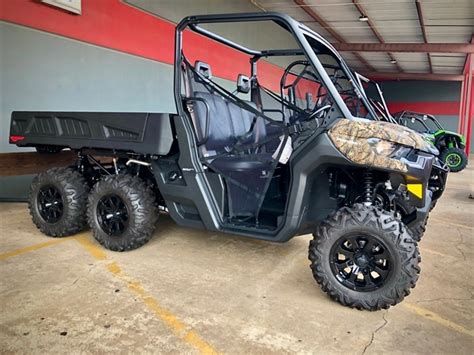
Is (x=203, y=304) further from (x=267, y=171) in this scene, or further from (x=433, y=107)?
(x=433, y=107)

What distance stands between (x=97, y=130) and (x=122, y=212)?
2.26ft

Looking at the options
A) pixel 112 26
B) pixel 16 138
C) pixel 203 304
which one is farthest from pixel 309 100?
pixel 112 26

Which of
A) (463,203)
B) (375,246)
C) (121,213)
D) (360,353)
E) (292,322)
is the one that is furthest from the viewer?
(463,203)

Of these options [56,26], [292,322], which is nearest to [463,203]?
[292,322]

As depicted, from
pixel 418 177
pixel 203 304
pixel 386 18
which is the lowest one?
pixel 203 304

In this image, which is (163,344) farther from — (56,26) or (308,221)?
(56,26)

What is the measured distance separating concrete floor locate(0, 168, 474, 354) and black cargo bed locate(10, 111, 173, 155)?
0.87 meters

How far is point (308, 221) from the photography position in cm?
258

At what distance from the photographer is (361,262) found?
226cm

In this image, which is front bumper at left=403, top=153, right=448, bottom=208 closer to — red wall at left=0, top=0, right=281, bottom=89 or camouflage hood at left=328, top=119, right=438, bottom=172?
camouflage hood at left=328, top=119, right=438, bottom=172

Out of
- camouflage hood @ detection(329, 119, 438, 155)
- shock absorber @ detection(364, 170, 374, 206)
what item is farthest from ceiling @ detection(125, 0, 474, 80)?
shock absorber @ detection(364, 170, 374, 206)

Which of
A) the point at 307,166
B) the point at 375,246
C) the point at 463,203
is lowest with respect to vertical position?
the point at 463,203

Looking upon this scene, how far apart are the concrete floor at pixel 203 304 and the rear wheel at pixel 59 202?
0.40ft

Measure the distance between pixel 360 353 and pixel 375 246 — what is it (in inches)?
26.1
